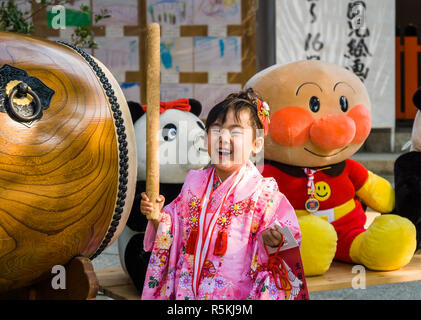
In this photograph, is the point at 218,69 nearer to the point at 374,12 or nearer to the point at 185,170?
the point at 374,12

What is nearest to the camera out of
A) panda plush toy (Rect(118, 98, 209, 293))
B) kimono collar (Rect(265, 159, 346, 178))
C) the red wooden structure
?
panda plush toy (Rect(118, 98, 209, 293))

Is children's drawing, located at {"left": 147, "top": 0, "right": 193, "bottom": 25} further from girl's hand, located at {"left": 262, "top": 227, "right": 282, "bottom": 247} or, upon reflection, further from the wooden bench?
girl's hand, located at {"left": 262, "top": 227, "right": 282, "bottom": 247}

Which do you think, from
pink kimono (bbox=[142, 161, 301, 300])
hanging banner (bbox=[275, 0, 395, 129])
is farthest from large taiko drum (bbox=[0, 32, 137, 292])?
hanging banner (bbox=[275, 0, 395, 129])

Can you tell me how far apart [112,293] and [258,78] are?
1257 millimetres

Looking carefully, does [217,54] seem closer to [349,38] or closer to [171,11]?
[171,11]

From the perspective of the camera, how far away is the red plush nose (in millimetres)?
3064

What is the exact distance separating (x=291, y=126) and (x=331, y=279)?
72 cm

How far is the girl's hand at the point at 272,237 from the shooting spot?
6.39ft

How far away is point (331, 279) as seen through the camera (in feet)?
9.61

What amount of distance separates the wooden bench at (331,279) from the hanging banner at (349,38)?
3.79 m

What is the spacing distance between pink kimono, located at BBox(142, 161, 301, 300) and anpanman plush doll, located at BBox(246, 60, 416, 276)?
0.98 meters

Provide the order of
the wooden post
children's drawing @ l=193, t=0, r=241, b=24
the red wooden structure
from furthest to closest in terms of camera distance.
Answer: the red wooden structure, children's drawing @ l=193, t=0, r=241, b=24, the wooden post

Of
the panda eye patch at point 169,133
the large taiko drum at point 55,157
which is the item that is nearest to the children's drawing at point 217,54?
the panda eye patch at point 169,133

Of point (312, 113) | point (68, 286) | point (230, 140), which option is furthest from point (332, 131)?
point (68, 286)
